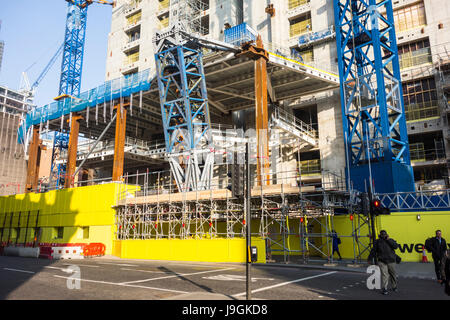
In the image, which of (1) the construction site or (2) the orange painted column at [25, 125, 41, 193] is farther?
(2) the orange painted column at [25, 125, 41, 193]

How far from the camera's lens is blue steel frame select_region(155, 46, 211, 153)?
1157 inches

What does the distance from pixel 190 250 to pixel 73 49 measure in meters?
52.1

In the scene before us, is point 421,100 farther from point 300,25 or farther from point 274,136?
point 300,25

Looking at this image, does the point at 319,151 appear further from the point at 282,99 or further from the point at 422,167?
the point at 422,167

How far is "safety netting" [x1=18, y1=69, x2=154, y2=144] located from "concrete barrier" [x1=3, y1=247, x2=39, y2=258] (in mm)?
15742

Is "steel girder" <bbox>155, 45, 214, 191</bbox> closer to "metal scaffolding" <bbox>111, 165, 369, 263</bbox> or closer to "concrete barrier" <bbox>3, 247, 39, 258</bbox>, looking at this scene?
"metal scaffolding" <bbox>111, 165, 369, 263</bbox>

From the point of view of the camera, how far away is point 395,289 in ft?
32.4

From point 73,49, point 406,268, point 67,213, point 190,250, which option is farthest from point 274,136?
point 73,49

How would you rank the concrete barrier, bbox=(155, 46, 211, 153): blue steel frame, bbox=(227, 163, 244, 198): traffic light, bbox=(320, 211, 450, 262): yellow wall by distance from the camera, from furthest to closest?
Answer: bbox=(155, 46, 211, 153): blue steel frame → the concrete barrier → bbox=(320, 211, 450, 262): yellow wall → bbox=(227, 163, 244, 198): traffic light

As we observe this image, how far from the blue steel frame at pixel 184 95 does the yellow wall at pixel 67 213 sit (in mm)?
6366

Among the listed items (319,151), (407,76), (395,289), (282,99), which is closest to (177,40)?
(282,99)

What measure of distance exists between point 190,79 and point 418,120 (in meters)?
19.5

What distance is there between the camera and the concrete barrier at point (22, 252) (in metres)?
25.4

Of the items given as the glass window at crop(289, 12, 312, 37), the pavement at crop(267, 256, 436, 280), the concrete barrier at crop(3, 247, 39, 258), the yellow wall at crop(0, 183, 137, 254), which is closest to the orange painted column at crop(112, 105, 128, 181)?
the yellow wall at crop(0, 183, 137, 254)
